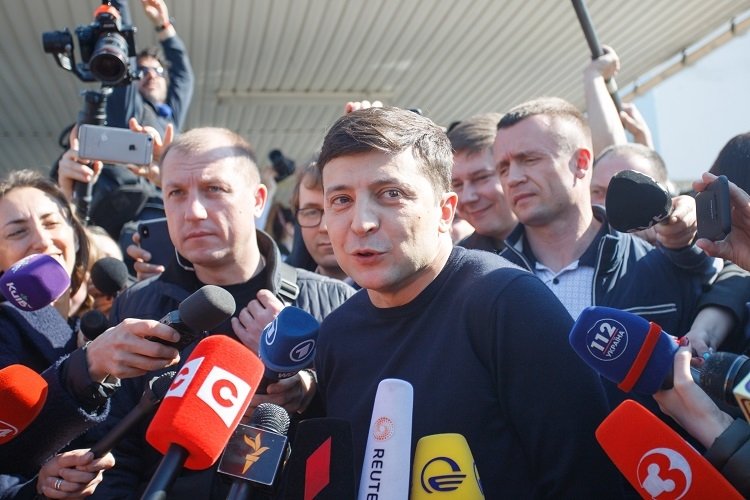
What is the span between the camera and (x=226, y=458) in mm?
1836

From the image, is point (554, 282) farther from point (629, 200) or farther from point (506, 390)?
point (506, 390)

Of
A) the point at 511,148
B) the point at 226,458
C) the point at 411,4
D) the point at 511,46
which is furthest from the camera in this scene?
the point at 511,46

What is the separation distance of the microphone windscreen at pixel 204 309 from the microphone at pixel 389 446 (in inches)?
17.9

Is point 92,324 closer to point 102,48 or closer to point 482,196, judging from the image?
point 102,48

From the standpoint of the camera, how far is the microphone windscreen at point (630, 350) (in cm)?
190

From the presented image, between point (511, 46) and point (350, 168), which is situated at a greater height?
point (350, 168)

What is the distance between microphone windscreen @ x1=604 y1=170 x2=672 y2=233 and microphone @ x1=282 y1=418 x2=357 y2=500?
1.17 meters

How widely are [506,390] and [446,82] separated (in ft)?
23.1

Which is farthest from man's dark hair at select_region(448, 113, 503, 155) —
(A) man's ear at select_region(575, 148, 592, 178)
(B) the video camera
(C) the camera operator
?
(C) the camera operator

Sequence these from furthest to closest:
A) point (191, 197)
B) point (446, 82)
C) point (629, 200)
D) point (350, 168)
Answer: point (446, 82) → point (191, 197) → point (629, 200) → point (350, 168)

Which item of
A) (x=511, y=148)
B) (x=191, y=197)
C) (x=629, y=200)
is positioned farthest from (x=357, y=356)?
(x=511, y=148)

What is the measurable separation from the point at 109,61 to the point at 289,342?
224cm

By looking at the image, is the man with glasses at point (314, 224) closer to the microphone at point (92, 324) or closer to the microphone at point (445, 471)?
the microphone at point (92, 324)

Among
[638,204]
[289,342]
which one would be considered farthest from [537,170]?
[289,342]
